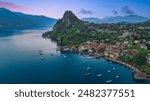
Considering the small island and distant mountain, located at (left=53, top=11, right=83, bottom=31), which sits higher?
distant mountain, located at (left=53, top=11, right=83, bottom=31)

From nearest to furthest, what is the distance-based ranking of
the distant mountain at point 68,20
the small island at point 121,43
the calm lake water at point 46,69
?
the calm lake water at point 46,69
the small island at point 121,43
the distant mountain at point 68,20

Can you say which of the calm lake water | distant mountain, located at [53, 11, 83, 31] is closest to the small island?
distant mountain, located at [53, 11, 83, 31]

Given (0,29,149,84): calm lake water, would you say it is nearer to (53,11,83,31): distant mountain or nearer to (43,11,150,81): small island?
(43,11,150,81): small island

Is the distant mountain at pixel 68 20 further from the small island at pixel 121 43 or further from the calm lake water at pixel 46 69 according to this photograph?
the calm lake water at pixel 46 69

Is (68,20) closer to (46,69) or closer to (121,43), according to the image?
(121,43)

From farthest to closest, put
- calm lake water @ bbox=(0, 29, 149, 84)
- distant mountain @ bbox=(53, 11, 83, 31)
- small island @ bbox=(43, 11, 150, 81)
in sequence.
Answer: distant mountain @ bbox=(53, 11, 83, 31) → small island @ bbox=(43, 11, 150, 81) → calm lake water @ bbox=(0, 29, 149, 84)

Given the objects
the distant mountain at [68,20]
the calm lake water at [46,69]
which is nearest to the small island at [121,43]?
the distant mountain at [68,20]

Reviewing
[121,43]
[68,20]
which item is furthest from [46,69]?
[68,20]

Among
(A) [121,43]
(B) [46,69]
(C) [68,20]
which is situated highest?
(C) [68,20]
